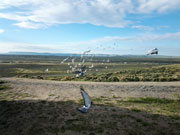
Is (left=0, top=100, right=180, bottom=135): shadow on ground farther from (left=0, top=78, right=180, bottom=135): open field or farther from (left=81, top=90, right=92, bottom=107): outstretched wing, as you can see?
(left=81, top=90, right=92, bottom=107): outstretched wing

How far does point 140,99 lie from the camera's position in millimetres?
21203

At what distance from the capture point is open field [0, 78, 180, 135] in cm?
1352

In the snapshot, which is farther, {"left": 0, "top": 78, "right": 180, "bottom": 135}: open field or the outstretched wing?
the outstretched wing

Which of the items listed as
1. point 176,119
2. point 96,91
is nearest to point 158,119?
point 176,119

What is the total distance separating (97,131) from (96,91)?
11183mm

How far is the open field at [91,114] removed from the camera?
13.5m

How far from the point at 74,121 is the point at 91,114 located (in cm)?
196

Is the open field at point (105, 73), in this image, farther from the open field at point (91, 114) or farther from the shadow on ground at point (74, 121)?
the shadow on ground at point (74, 121)

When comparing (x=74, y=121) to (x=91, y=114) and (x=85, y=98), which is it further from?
(x=85, y=98)

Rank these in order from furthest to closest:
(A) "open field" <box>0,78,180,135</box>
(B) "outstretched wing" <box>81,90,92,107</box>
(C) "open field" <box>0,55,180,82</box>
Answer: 1. (C) "open field" <box>0,55,180,82</box>
2. (B) "outstretched wing" <box>81,90,92,107</box>
3. (A) "open field" <box>0,78,180,135</box>

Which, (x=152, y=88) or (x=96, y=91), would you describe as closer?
(x=96, y=91)

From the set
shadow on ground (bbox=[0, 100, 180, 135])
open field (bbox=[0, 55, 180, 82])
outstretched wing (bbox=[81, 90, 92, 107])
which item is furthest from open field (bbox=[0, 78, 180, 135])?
open field (bbox=[0, 55, 180, 82])

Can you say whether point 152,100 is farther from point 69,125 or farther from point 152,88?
point 69,125

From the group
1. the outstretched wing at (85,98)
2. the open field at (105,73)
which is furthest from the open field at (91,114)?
the open field at (105,73)
